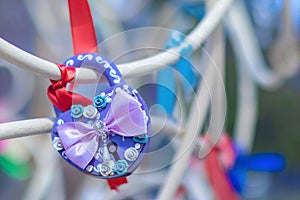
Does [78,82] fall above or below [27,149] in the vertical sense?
below

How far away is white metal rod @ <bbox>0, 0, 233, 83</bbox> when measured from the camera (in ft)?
0.80

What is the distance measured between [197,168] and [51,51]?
0.21 meters

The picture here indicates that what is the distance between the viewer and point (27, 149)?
603mm

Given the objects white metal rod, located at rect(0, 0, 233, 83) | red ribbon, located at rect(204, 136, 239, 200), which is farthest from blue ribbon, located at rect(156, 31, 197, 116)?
red ribbon, located at rect(204, 136, 239, 200)

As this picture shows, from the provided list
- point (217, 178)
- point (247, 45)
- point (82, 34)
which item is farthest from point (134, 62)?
point (247, 45)

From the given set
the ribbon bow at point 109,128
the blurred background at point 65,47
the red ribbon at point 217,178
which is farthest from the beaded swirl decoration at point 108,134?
the red ribbon at point 217,178

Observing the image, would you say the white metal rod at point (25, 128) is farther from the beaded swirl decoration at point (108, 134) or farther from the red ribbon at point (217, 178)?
the red ribbon at point (217, 178)

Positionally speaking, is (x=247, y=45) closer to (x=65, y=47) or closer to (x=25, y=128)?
(x=65, y=47)

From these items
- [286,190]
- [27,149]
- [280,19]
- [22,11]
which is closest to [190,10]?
[280,19]

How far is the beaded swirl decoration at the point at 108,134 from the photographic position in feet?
0.83

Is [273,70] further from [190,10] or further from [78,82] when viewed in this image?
[78,82]

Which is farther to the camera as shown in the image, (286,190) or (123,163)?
(286,190)

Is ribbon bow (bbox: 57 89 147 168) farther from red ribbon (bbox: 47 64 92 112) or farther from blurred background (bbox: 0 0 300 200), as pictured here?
blurred background (bbox: 0 0 300 200)

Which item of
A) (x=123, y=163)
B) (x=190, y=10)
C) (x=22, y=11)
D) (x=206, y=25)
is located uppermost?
(x=22, y=11)
